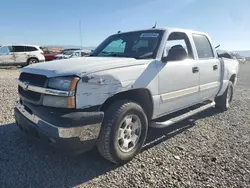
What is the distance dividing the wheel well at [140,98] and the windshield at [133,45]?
624 millimetres

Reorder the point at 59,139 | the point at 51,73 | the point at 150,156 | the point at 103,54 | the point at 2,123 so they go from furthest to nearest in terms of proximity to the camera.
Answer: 1. the point at 2,123
2. the point at 103,54
3. the point at 150,156
4. the point at 51,73
5. the point at 59,139

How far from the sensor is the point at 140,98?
3.50 m

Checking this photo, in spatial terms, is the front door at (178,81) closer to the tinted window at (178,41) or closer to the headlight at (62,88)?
the tinted window at (178,41)

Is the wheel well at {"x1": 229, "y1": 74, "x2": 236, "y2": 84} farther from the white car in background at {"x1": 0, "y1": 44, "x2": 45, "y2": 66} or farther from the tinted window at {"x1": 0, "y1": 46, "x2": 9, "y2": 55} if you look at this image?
the tinted window at {"x1": 0, "y1": 46, "x2": 9, "y2": 55}

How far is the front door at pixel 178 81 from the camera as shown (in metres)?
3.67

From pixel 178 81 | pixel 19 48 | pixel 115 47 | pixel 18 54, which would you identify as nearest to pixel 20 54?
pixel 18 54

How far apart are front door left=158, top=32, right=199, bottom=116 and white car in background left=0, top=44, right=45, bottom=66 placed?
51.7ft

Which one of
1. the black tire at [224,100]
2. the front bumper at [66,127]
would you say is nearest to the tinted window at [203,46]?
the black tire at [224,100]

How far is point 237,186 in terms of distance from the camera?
2740mm

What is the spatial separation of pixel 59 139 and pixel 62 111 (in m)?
0.33

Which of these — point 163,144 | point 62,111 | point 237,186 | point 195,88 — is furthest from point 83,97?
point 195,88

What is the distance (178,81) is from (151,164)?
1.51 meters

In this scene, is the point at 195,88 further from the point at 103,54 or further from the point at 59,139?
the point at 59,139

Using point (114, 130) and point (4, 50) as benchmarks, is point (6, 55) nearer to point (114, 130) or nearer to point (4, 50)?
point (4, 50)
